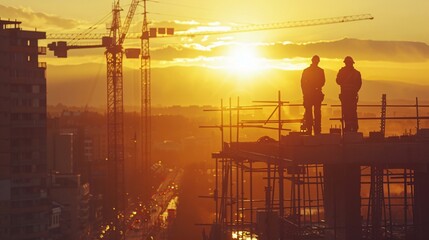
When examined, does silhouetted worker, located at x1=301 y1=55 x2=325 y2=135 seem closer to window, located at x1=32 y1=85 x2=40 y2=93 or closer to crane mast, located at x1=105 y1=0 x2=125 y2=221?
window, located at x1=32 y1=85 x2=40 y2=93

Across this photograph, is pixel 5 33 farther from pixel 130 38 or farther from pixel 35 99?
pixel 130 38

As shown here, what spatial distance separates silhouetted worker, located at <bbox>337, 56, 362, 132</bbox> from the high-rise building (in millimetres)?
28656

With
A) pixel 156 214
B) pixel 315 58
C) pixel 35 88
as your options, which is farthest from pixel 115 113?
pixel 315 58

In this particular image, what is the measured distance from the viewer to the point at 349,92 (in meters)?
15.6

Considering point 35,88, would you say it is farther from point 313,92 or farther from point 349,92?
point 349,92

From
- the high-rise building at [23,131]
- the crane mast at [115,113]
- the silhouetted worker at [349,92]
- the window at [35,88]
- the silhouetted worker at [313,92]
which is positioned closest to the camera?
the silhouetted worker at [349,92]

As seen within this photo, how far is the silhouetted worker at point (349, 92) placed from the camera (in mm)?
15477

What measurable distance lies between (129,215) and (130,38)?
15231 millimetres

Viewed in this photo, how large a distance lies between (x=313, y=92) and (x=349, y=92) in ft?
2.71

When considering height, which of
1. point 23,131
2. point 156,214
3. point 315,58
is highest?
point 315,58

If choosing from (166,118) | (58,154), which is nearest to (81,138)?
(58,154)

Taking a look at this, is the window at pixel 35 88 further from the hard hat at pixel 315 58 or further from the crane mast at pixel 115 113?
the hard hat at pixel 315 58

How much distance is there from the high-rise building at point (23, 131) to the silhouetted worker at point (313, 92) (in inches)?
1099

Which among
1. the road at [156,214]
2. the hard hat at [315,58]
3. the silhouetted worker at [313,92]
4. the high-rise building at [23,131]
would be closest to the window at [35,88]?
the high-rise building at [23,131]
